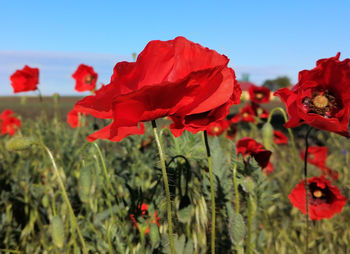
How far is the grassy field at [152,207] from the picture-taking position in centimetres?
107

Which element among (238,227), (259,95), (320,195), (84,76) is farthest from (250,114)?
(238,227)

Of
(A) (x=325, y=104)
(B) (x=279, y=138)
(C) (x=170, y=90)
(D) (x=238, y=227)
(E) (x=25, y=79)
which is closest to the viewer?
(C) (x=170, y=90)

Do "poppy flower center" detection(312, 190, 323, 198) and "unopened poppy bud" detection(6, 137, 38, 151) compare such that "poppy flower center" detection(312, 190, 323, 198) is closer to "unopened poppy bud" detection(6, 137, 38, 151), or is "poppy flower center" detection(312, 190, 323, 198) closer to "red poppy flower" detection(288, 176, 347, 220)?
"red poppy flower" detection(288, 176, 347, 220)

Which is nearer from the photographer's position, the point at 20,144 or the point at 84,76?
the point at 20,144

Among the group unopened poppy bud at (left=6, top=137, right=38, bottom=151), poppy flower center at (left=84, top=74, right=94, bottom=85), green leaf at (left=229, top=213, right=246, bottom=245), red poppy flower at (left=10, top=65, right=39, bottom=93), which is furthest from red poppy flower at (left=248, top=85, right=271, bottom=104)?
unopened poppy bud at (left=6, top=137, right=38, bottom=151)

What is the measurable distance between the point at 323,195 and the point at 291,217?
59cm

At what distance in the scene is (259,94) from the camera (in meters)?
3.22

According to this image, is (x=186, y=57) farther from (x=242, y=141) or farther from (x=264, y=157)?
(x=242, y=141)

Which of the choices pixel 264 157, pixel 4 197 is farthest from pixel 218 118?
pixel 4 197

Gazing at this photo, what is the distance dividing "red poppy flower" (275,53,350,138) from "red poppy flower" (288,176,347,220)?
0.55m

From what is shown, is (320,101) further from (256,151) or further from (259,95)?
(259,95)

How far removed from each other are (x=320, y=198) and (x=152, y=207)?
1.04m

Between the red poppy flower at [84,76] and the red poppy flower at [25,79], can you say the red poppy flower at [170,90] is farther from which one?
the red poppy flower at [84,76]

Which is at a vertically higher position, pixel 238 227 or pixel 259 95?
pixel 259 95
